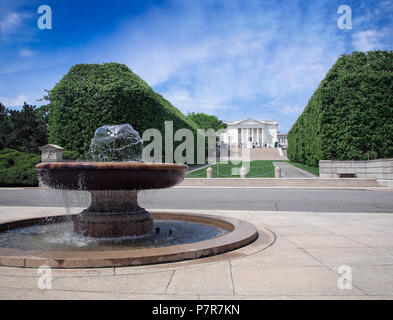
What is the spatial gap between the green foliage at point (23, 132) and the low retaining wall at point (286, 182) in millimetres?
27146

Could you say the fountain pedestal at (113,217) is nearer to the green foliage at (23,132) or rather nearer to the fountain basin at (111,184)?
the fountain basin at (111,184)

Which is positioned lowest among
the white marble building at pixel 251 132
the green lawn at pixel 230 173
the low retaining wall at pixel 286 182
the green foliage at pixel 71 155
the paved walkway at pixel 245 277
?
the low retaining wall at pixel 286 182

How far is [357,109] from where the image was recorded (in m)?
25.6

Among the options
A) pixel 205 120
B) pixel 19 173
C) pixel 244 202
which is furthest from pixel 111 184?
pixel 205 120

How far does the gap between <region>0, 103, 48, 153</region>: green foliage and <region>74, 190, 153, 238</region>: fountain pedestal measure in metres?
39.8

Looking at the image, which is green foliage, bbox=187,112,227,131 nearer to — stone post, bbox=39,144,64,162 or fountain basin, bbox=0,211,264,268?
stone post, bbox=39,144,64,162

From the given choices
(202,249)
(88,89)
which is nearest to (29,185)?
(88,89)

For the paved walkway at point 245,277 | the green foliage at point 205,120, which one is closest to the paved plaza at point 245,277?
the paved walkway at point 245,277

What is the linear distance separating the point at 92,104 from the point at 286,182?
16.8m

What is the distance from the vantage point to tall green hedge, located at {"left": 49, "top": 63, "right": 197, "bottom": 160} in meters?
27.1

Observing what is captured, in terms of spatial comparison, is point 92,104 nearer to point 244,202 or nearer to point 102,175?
point 244,202

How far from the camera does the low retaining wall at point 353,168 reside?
2283cm
